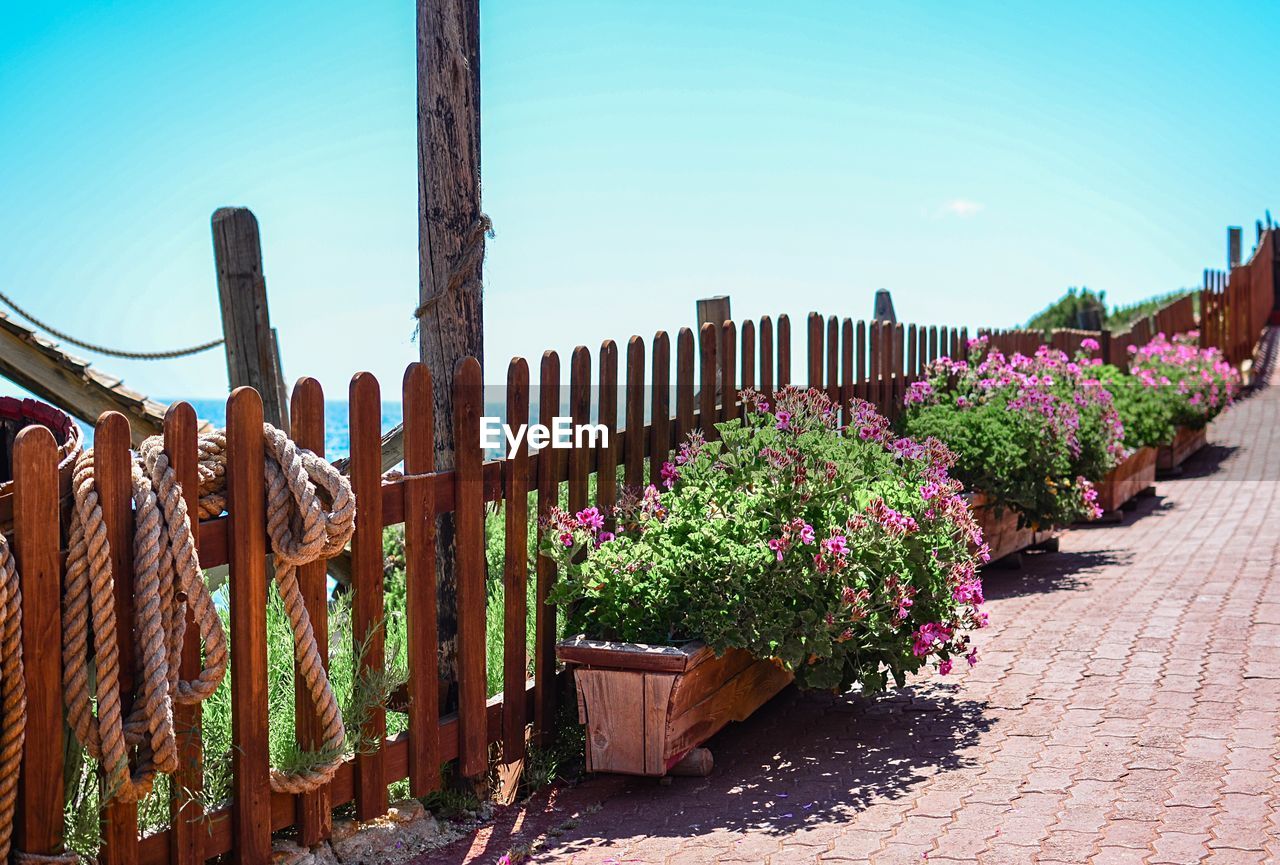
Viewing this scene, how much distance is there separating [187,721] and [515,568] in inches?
55.9

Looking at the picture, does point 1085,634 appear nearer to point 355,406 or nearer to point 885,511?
point 885,511

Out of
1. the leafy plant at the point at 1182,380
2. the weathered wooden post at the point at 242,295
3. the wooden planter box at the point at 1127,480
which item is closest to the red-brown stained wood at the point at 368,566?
the weathered wooden post at the point at 242,295

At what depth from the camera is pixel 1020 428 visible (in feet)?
25.9

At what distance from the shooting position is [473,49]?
14.8ft

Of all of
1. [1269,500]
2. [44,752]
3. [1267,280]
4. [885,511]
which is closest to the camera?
[44,752]

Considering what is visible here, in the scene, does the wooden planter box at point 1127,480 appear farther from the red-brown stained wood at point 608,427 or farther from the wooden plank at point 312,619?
the wooden plank at point 312,619

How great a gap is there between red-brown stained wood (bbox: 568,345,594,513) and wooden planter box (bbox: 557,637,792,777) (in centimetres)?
63

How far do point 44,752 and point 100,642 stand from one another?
31cm

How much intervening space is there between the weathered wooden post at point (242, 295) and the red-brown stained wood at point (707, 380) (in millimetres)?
2357

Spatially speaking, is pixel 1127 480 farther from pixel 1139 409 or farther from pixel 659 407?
pixel 659 407

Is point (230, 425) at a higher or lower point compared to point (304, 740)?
higher

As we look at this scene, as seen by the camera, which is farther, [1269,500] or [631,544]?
[1269,500]

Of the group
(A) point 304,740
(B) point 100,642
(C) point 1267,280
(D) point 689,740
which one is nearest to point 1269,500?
(D) point 689,740

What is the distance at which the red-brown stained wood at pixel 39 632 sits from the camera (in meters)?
2.83
